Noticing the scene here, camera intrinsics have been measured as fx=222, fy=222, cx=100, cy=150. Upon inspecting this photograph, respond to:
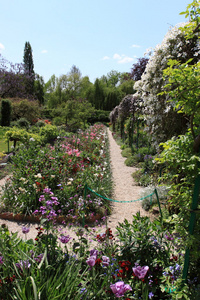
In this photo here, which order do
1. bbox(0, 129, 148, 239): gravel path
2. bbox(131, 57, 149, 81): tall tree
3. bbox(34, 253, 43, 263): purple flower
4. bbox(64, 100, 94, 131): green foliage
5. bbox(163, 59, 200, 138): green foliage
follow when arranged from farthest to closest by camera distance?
1. bbox(64, 100, 94, 131): green foliage
2. bbox(131, 57, 149, 81): tall tree
3. bbox(0, 129, 148, 239): gravel path
4. bbox(34, 253, 43, 263): purple flower
5. bbox(163, 59, 200, 138): green foliage

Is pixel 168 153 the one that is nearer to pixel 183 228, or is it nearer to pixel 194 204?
pixel 194 204

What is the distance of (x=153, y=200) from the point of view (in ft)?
15.6

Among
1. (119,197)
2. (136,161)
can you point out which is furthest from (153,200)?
(136,161)

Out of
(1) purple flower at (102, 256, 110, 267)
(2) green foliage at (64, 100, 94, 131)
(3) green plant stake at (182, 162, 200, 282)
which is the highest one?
(2) green foliage at (64, 100, 94, 131)

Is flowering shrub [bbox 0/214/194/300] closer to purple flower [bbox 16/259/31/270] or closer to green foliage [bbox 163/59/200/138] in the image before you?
purple flower [bbox 16/259/31/270]

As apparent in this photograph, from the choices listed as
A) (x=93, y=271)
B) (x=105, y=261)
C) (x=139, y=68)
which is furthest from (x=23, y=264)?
(x=139, y=68)

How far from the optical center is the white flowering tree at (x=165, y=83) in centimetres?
389

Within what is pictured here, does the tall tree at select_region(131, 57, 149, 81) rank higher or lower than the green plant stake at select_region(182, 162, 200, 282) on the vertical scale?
higher

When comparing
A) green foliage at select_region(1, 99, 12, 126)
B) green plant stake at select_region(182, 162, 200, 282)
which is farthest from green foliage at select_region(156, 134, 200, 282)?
green foliage at select_region(1, 99, 12, 126)

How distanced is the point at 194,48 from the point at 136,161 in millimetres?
5524

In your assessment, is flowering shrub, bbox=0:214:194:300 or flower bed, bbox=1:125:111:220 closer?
flowering shrub, bbox=0:214:194:300

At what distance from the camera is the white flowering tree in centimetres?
389

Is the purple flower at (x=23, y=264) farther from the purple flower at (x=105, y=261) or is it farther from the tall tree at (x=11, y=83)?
the tall tree at (x=11, y=83)

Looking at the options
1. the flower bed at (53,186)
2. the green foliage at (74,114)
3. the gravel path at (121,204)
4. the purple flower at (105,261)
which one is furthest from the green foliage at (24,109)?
the purple flower at (105,261)
